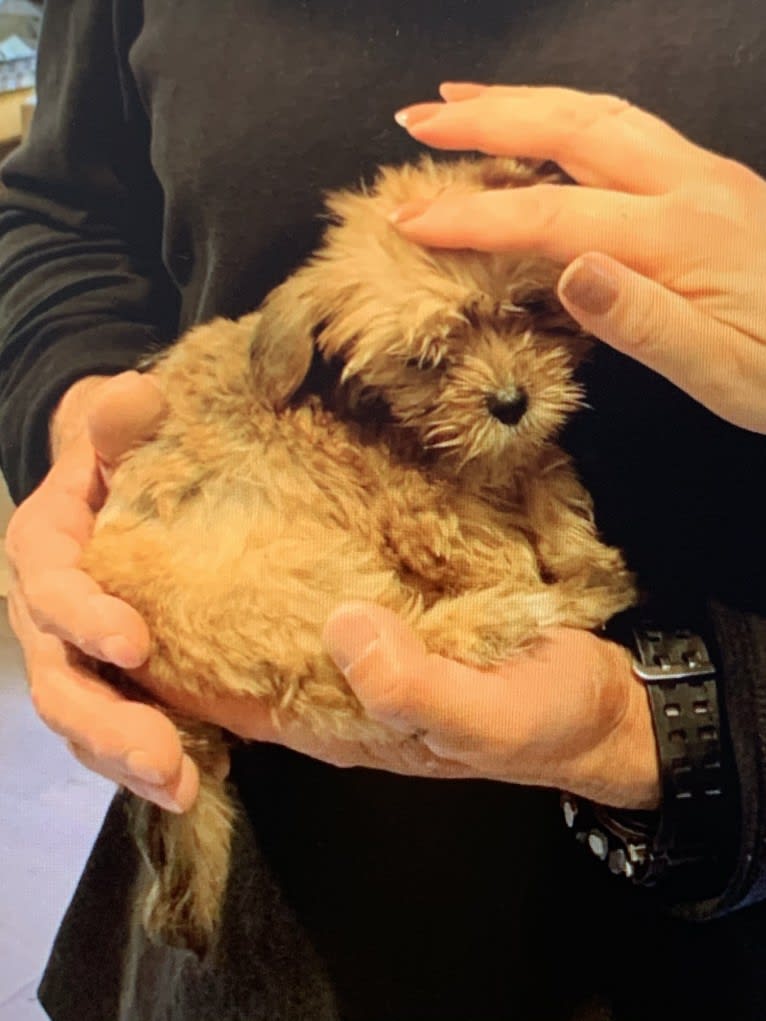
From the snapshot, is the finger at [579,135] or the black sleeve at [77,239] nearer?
the finger at [579,135]

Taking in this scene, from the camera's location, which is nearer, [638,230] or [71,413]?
[638,230]

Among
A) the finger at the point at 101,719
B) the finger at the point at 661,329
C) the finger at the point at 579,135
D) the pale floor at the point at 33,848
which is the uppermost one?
the finger at the point at 579,135

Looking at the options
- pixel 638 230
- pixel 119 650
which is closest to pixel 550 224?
pixel 638 230

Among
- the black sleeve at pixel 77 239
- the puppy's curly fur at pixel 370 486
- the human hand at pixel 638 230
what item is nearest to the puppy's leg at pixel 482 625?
the puppy's curly fur at pixel 370 486

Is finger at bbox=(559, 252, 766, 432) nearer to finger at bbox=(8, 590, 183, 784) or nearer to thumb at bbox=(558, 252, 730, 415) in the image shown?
thumb at bbox=(558, 252, 730, 415)

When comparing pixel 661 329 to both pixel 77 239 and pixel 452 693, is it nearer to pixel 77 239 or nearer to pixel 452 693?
pixel 452 693

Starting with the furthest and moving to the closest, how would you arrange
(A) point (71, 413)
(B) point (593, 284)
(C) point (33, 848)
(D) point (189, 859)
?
(C) point (33, 848) < (A) point (71, 413) < (D) point (189, 859) < (B) point (593, 284)

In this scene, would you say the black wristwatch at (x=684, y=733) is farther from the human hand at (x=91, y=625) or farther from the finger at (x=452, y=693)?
the human hand at (x=91, y=625)
